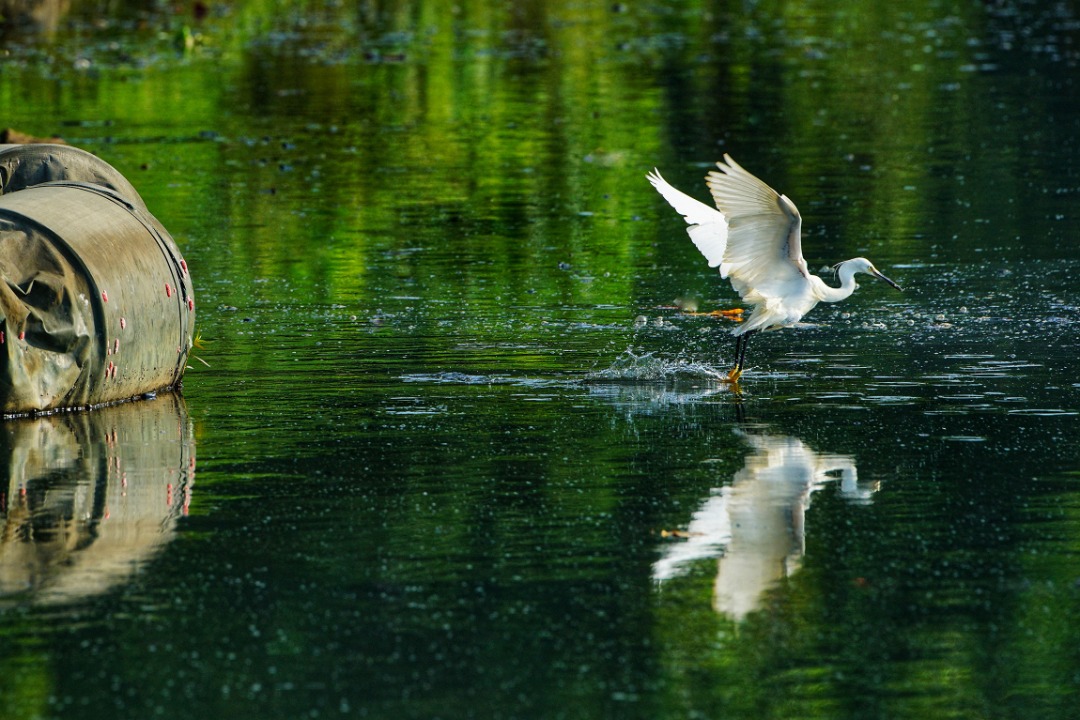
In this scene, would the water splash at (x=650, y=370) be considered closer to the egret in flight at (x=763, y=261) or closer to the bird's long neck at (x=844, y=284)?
the egret in flight at (x=763, y=261)

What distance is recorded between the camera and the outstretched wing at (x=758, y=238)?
1159cm

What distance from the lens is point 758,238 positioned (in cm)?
1200

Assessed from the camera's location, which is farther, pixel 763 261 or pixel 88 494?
pixel 763 261

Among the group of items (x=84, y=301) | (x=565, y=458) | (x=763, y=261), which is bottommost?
(x=565, y=458)

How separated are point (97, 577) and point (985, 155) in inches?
614

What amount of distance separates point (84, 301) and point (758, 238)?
13.3 ft

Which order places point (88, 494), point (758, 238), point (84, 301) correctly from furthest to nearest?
point (758, 238), point (84, 301), point (88, 494)

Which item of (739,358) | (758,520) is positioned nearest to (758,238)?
(739,358)

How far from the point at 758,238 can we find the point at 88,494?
4.68m

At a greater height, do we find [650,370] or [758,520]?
[758,520]

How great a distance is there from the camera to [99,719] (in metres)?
6.36

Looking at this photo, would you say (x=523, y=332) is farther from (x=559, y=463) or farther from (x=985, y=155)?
(x=985, y=155)

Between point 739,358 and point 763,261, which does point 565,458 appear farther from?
point 763,261

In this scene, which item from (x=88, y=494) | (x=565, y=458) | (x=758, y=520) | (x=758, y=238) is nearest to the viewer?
(x=758, y=520)
